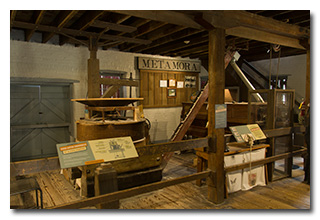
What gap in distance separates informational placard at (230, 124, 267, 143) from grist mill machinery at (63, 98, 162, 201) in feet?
5.57

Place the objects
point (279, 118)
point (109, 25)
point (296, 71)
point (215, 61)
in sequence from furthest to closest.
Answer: point (296, 71)
point (109, 25)
point (279, 118)
point (215, 61)

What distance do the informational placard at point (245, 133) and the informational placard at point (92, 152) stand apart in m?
1.85

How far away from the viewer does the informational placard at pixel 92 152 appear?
2.48 metres

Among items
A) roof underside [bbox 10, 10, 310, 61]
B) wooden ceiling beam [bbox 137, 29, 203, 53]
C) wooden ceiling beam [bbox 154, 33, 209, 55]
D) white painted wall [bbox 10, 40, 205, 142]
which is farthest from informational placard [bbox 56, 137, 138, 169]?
white painted wall [bbox 10, 40, 205, 142]

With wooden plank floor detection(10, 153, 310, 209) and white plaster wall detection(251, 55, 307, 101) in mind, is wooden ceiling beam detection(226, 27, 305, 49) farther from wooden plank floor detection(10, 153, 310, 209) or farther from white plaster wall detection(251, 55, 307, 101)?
white plaster wall detection(251, 55, 307, 101)

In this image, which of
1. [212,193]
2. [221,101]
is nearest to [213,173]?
[212,193]

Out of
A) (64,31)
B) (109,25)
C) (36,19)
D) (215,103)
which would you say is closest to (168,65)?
(109,25)

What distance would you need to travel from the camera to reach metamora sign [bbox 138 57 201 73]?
8141 mm

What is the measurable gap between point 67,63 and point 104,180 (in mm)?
4906

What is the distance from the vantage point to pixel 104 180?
271 cm

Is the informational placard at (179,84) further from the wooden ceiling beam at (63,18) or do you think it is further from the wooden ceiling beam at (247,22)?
the wooden ceiling beam at (63,18)

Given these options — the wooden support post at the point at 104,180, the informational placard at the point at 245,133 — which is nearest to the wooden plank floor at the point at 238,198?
the informational placard at the point at 245,133

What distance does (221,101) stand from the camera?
3.79 metres

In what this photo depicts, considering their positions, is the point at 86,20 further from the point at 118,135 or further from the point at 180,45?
the point at 180,45
